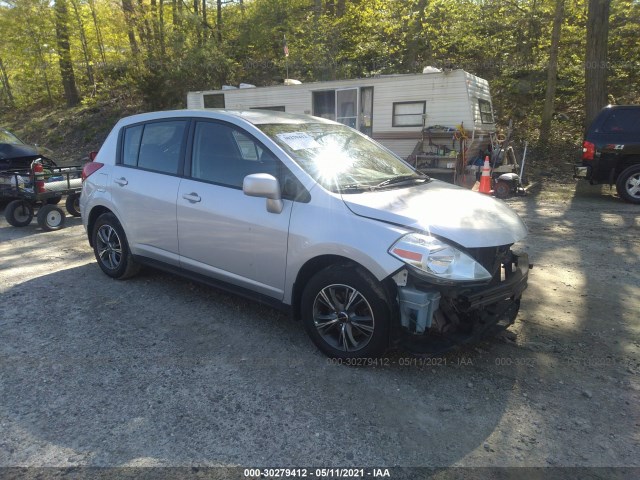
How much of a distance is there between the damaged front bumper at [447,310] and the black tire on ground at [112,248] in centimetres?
316

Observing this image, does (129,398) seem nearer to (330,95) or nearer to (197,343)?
(197,343)

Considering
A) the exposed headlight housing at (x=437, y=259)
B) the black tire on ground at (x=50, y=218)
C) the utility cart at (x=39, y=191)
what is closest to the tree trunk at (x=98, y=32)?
the utility cart at (x=39, y=191)

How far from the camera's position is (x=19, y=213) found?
8203 mm

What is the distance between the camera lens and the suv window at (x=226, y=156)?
147 inches

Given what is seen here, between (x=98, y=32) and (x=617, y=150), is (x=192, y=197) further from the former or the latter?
(x=98, y=32)

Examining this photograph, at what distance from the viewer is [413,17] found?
18.5 meters

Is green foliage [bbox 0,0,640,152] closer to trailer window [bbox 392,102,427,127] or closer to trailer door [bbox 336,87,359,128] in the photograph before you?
trailer window [bbox 392,102,427,127]

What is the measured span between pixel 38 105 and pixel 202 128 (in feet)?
103

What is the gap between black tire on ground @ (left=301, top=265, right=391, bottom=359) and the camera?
9.99 ft

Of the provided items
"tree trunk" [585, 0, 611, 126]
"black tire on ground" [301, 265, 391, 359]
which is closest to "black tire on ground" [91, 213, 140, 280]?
"black tire on ground" [301, 265, 391, 359]

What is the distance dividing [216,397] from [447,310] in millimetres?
1585

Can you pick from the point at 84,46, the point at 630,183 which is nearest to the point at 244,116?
the point at 630,183

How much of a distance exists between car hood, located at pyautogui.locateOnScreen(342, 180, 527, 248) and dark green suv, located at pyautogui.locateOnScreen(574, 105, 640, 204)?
7.06 meters

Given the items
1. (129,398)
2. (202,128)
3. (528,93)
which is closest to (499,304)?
(129,398)
